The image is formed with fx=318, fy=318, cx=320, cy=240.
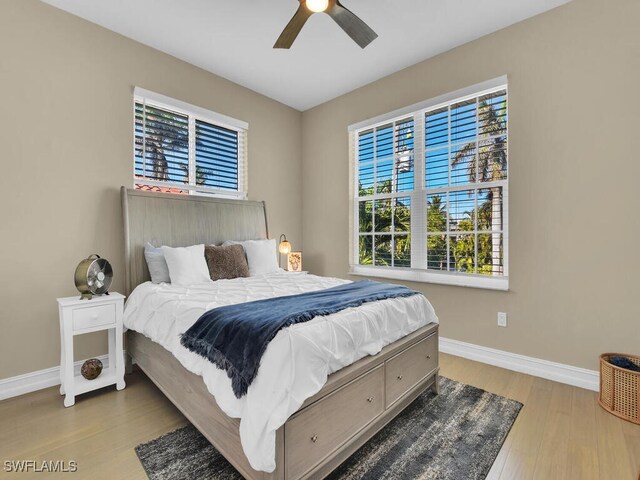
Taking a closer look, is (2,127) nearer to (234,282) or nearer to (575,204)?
(234,282)

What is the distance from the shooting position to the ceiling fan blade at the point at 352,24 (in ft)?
6.72

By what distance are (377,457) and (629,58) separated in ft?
10.5

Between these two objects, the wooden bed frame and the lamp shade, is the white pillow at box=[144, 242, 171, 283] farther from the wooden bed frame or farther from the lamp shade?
the lamp shade

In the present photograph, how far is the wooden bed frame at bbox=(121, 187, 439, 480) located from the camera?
55.2 inches

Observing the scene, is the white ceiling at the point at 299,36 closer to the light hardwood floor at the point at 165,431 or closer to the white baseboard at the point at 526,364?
the white baseboard at the point at 526,364

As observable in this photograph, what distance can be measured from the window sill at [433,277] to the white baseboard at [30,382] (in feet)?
9.13

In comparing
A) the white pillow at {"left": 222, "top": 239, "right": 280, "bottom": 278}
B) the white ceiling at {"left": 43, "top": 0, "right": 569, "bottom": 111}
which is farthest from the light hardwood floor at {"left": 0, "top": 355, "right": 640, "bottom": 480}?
the white ceiling at {"left": 43, "top": 0, "right": 569, "bottom": 111}

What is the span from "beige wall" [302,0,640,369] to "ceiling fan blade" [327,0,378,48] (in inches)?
53.8

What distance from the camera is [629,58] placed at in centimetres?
→ 229

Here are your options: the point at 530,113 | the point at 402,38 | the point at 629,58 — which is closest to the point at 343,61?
the point at 402,38

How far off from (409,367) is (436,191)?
1.96 meters

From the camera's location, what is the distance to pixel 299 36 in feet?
9.81

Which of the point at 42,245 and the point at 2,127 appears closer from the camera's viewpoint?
the point at 2,127

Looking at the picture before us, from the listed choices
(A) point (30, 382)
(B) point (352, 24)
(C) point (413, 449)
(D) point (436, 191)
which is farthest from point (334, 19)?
(A) point (30, 382)
